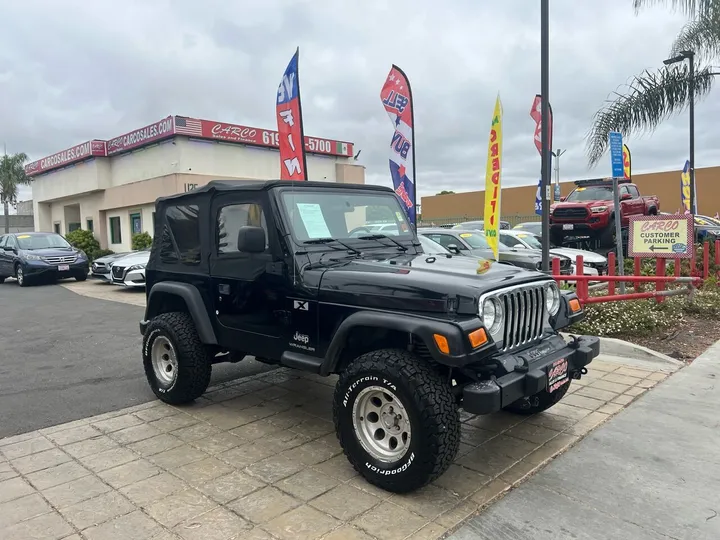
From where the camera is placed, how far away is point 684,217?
28.3 feet

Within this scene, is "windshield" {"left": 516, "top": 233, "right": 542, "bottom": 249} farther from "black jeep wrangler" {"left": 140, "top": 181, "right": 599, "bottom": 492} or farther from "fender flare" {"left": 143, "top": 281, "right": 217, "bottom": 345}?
"fender flare" {"left": 143, "top": 281, "right": 217, "bottom": 345}

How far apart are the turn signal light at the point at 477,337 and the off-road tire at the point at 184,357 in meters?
2.61

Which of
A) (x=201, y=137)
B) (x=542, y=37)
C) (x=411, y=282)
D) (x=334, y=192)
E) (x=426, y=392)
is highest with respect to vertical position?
(x=201, y=137)

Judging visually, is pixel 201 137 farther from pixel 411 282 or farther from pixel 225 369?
pixel 411 282

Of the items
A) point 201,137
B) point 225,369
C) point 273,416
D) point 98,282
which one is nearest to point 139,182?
point 201,137

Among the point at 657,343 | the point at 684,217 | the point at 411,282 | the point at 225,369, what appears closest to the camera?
the point at 411,282

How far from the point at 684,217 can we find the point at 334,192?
6700 mm

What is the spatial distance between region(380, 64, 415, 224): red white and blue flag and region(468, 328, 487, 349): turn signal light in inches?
310

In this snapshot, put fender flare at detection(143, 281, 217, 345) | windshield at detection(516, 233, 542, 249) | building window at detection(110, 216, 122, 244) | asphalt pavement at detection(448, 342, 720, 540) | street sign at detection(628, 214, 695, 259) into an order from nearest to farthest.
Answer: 1. asphalt pavement at detection(448, 342, 720, 540)
2. fender flare at detection(143, 281, 217, 345)
3. street sign at detection(628, 214, 695, 259)
4. windshield at detection(516, 233, 542, 249)
5. building window at detection(110, 216, 122, 244)

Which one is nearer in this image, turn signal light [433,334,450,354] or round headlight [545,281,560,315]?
turn signal light [433,334,450,354]

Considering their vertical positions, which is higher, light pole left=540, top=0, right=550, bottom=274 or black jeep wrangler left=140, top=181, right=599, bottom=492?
light pole left=540, top=0, right=550, bottom=274

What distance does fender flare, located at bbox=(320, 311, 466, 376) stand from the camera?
121 inches

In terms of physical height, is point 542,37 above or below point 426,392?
above

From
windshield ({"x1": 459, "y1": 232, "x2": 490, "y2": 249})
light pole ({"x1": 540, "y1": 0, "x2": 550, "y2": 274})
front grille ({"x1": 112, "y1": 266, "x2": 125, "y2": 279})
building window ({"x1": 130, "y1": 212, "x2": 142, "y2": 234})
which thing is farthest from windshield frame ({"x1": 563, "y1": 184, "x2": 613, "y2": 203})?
building window ({"x1": 130, "y1": 212, "x2": 142, "y2": 234})
